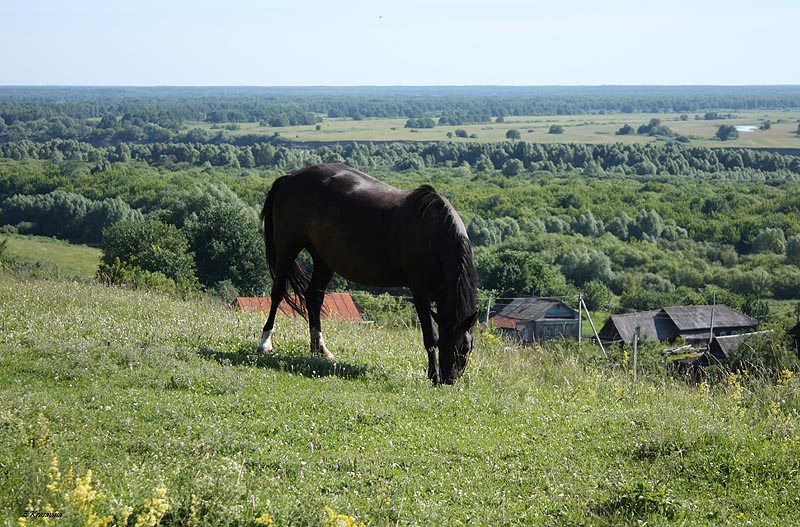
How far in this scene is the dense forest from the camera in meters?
49.2

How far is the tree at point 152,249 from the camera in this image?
41.9 m

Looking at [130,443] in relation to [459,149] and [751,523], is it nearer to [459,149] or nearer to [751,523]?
[751,523]

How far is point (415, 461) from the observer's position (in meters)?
6.05

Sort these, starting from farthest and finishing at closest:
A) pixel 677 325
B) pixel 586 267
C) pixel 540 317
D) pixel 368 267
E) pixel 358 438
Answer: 1. pixel 586 267
2. pixel 677 325
3. pixel 540 317
4. pixel 368 267
5. pixel 358 438

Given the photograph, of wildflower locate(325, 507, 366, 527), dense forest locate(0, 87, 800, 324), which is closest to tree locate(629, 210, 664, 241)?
dense forest locate(0, 87, 800, 324)

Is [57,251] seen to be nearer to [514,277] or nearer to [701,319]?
[514,277]

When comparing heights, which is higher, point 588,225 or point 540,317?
point 540,317

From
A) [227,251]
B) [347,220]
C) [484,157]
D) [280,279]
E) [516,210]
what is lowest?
[516,210]

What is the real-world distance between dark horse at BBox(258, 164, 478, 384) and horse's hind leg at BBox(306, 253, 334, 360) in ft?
0.04

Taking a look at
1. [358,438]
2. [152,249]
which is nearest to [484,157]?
[152,249]

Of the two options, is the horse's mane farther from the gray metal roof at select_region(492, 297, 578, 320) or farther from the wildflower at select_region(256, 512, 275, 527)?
the gray metal roof at select_region(492, 297, 578, 320)

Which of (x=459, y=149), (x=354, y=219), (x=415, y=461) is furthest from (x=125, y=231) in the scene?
(x=459, y=149)

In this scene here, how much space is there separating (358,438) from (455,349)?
2.17 m

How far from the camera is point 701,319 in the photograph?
5138 cm
